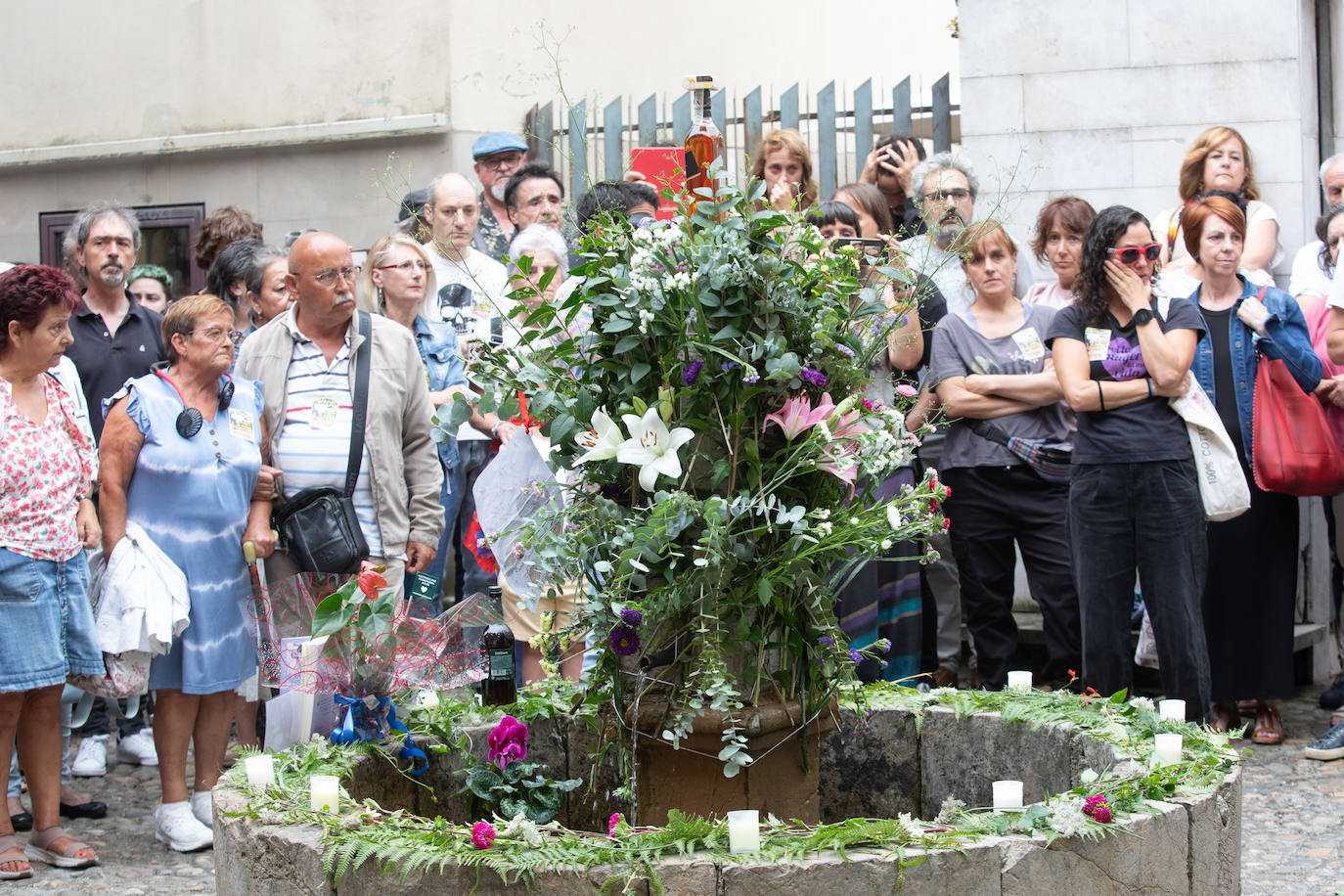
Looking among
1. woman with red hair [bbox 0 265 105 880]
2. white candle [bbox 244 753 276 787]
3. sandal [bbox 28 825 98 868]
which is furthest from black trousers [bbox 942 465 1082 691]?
white candle [bbox 244 753 276 787]

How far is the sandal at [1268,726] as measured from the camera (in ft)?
21.9

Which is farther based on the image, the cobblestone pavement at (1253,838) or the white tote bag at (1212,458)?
the white tote bag at (1212,458)

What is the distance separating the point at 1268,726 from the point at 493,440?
3832 millimetres

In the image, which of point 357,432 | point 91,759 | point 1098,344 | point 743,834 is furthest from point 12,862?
point 1098,344

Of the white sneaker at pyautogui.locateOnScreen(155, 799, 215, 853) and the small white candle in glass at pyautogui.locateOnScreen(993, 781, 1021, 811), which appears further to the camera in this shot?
the white sneaker at pyautogui.locateOnScreen(155, 799, 215, 853)

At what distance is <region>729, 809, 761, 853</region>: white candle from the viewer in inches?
117

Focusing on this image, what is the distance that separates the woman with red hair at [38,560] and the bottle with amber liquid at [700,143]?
2988 millimetres

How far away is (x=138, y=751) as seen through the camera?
7.08 meters

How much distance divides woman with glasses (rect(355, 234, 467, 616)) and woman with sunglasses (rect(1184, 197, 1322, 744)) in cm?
344

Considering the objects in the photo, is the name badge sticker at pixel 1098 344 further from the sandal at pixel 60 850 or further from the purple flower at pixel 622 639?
the sandal at pixel 60 850

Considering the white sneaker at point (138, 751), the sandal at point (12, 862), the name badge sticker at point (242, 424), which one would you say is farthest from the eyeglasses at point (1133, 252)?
the white sneaker at point (138, 751)

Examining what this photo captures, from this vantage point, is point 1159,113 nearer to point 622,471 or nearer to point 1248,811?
point 1248,811

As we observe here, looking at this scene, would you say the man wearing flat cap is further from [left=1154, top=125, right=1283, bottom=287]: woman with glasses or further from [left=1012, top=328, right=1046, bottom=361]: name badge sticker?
[left=1154, top=125, right=1283, bottom=287]: woman with glasses

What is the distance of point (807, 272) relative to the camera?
349cm
